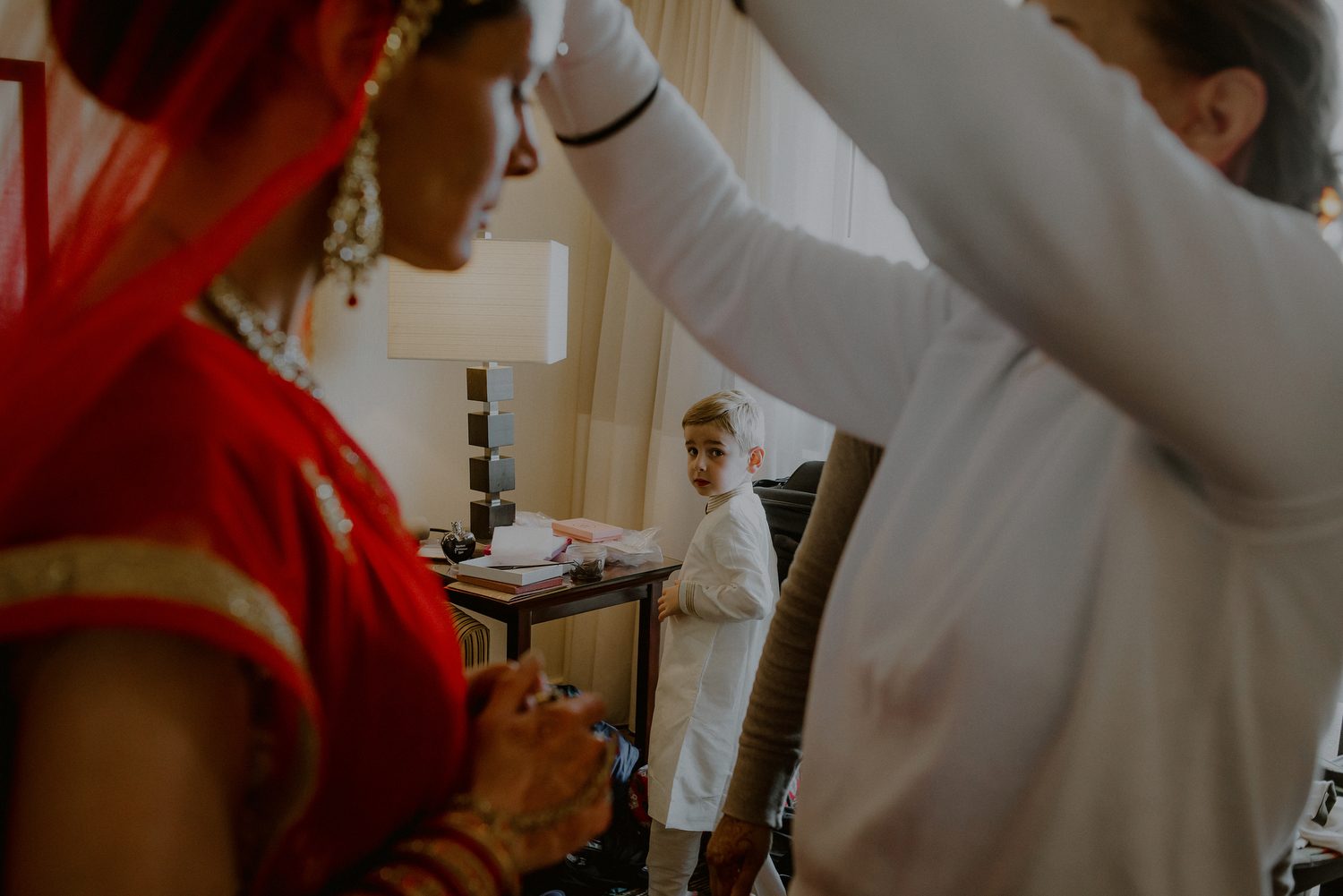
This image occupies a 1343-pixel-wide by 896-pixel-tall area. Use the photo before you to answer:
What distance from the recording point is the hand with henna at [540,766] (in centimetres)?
57

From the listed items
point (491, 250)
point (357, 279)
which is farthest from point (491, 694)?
point (491, 250)

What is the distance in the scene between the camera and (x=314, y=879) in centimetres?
54

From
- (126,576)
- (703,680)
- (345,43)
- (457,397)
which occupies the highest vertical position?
(345,43)

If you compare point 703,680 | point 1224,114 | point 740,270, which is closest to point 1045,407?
point 1224,114

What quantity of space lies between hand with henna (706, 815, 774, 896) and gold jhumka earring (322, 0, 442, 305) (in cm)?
87

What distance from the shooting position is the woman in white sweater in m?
0.40

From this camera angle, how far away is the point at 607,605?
2.36 m

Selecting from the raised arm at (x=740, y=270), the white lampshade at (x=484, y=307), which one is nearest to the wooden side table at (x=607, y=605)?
the white lampshade at (x=484, y=307)

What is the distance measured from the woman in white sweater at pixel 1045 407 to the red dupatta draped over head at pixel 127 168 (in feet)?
0.97

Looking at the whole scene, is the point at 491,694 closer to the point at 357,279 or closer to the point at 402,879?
the point at 402,879

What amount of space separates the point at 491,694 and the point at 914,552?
348 millimetres

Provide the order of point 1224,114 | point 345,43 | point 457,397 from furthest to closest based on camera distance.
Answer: point 457,397
point 1224,114
point 345,43

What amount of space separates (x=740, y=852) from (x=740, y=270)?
755 millimetres

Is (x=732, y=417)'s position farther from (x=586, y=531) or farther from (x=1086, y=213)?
(x=1086, y=213)
